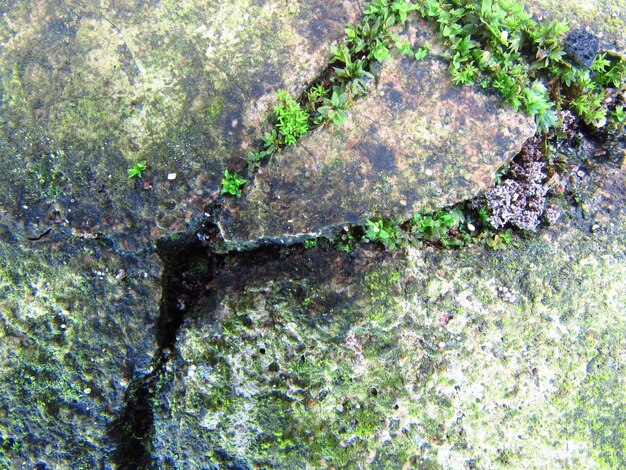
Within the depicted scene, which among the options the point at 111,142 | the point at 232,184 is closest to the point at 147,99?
the point at 111,142

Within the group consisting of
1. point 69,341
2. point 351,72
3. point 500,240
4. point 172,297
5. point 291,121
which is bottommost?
point 69,341

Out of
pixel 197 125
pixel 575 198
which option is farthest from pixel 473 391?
pixel 197 125

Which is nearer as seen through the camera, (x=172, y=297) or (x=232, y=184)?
(x=232, y=184)

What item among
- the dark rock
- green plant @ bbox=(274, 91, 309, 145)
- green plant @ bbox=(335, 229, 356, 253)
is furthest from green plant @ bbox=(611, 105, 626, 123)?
green plant @ bbox=(274, 91, 309, 145)

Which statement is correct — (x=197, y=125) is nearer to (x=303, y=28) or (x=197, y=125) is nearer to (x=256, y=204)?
(x=256, y=204)

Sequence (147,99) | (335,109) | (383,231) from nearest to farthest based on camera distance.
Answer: (383,231)
(335,109)
(147,99)

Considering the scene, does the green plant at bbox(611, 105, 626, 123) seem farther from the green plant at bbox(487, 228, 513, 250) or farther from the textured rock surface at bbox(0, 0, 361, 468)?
the textured rock surface at bbox(0, 0, 361, 468)

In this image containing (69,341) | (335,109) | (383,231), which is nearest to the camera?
(383,231)

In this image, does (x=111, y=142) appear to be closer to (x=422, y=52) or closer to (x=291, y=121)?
(x=291, y=121)
